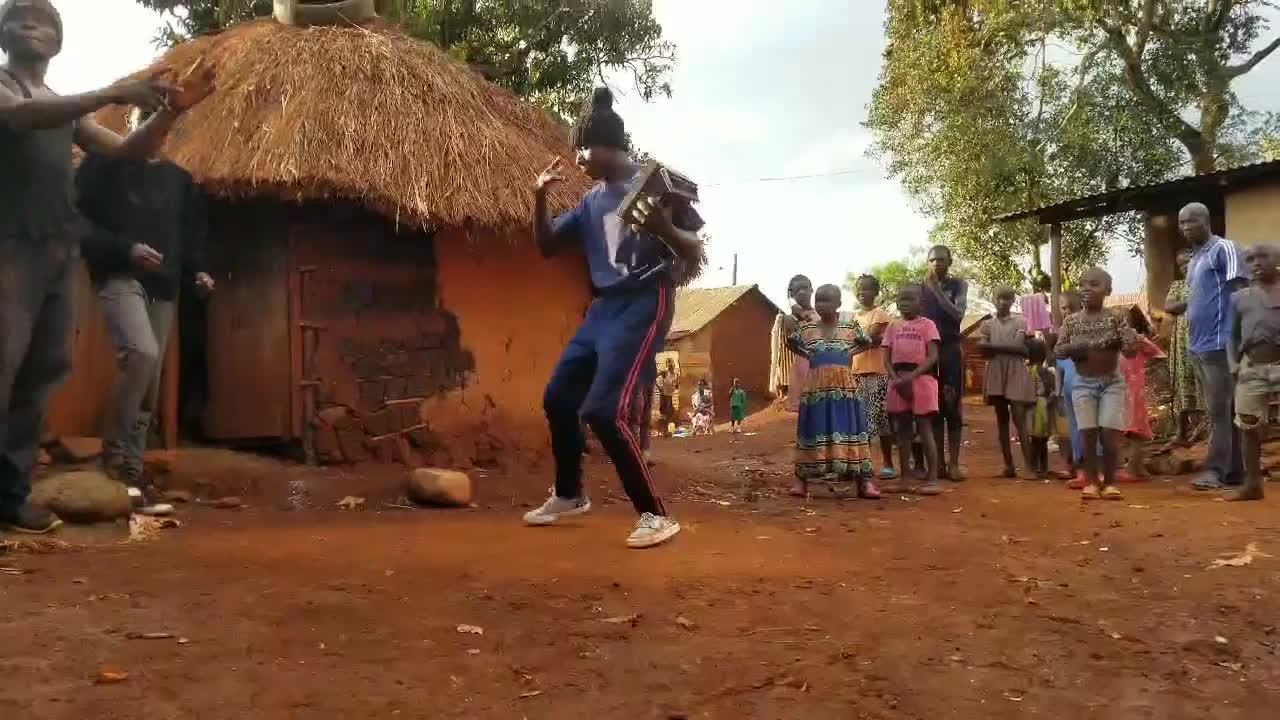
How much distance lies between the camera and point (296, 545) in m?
4.18

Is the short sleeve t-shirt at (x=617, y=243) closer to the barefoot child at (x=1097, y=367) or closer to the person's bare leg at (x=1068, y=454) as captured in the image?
the barefoot child at (x=1097, y=367)

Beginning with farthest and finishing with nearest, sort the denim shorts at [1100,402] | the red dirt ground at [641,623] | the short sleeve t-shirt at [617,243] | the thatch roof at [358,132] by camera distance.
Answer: the thatch roof at [358,132]
the denim shorts at [1100,402]
the short sleeve t-shirt at [617,243]
the red dirt ground at [641,623]

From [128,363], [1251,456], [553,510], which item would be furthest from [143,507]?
[1251,456]

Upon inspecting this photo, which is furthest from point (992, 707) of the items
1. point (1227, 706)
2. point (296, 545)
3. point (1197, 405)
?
point (1197, 405)

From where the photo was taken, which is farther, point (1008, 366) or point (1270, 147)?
point (1270, 147)

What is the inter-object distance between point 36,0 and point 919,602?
3935 millimetres

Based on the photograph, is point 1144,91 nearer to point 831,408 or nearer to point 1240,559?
point 831,408

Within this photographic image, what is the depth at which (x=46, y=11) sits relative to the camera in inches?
159

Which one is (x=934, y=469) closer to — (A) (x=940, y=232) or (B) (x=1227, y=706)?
(B) (x=1227, y=706)

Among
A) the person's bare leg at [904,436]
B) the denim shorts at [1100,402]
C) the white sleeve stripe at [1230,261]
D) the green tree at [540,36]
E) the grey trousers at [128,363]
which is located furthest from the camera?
the green tree at [540,36]

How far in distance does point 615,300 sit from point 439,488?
74.5 inches

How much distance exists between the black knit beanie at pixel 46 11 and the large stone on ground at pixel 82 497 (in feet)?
5.74

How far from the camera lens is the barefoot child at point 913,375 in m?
7.10

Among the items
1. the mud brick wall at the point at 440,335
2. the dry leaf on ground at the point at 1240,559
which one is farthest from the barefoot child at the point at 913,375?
the dry leaf on ground at the point at 1240,559
